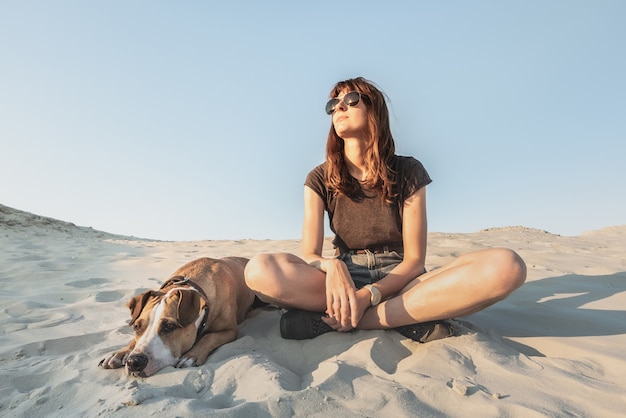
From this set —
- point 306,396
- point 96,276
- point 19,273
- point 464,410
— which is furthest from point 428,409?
point 19,273

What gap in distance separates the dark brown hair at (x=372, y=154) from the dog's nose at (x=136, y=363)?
6.16 ft

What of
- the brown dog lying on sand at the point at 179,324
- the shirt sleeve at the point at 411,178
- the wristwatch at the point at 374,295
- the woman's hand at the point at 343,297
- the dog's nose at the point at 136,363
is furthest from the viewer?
the shirt sleeve at the point at 411,178

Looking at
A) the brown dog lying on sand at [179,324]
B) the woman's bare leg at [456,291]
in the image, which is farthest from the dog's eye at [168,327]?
the woman's bare leg at [456,291]

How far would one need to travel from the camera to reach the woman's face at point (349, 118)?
341 cm

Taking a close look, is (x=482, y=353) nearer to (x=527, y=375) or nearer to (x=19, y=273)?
(x=527, y=375)

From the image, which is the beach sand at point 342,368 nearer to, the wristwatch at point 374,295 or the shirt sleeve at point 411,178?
the wristwatch at point 374,295

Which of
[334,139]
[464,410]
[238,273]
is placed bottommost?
[464,410]

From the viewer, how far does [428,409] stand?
1.96 m

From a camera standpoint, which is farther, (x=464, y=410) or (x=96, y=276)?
(x=96, y=276)

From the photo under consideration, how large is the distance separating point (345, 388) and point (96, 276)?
5190 millimetres

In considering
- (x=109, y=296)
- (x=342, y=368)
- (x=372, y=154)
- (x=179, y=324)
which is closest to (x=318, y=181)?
(x=372, y=154)

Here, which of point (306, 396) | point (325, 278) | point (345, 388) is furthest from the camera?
point (325, 278)

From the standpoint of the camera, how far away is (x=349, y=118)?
340 cm

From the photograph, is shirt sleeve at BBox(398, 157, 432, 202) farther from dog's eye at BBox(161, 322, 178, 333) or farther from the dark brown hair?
dog's eye at BBox(161, 322, 178, 333)
